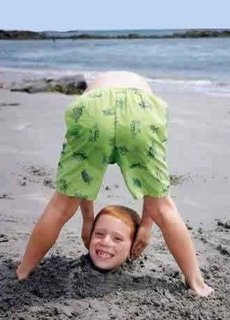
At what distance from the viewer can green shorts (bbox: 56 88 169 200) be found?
3.18 meters

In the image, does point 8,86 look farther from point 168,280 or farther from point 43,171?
point 168,280

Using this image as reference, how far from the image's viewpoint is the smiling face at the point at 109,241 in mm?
3398

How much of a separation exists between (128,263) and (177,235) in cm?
44

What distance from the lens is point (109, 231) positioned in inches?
134

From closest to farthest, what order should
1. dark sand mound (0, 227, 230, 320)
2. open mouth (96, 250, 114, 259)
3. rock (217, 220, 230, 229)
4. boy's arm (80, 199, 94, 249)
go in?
dark sand mound (0, 227, 230, 320) < open mouth (96, 250, 114, 259) < boy's arm (80, 199, 94, 249) < rock (217, 220, 230, 229)

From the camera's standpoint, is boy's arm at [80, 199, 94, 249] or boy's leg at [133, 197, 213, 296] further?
boy's arm at [80, 199, 94, 249]

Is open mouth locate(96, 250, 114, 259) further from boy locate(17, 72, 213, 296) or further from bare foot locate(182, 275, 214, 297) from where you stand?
bare foot locate(182, 275, 214, 297)

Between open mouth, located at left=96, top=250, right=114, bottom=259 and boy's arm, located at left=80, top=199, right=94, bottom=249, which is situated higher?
boy's arm, located at left=80, top=199, right=94, bottom=249

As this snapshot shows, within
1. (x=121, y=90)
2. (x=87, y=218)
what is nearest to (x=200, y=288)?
A: (x=87, y=218)

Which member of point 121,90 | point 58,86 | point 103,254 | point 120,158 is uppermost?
point 121,90

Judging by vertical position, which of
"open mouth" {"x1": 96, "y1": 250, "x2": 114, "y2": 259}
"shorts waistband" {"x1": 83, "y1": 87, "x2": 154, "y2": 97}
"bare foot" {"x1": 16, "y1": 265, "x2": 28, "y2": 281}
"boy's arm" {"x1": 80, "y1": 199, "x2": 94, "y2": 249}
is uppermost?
"shorts waistband" {"x1": 83, "y1": 87, "x2": 154, "y2": 97}

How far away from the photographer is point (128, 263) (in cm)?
365

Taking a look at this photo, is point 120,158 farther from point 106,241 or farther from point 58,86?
point 58,86

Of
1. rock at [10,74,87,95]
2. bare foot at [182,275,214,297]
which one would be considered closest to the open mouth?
bare foot at [182,275,214,297]
